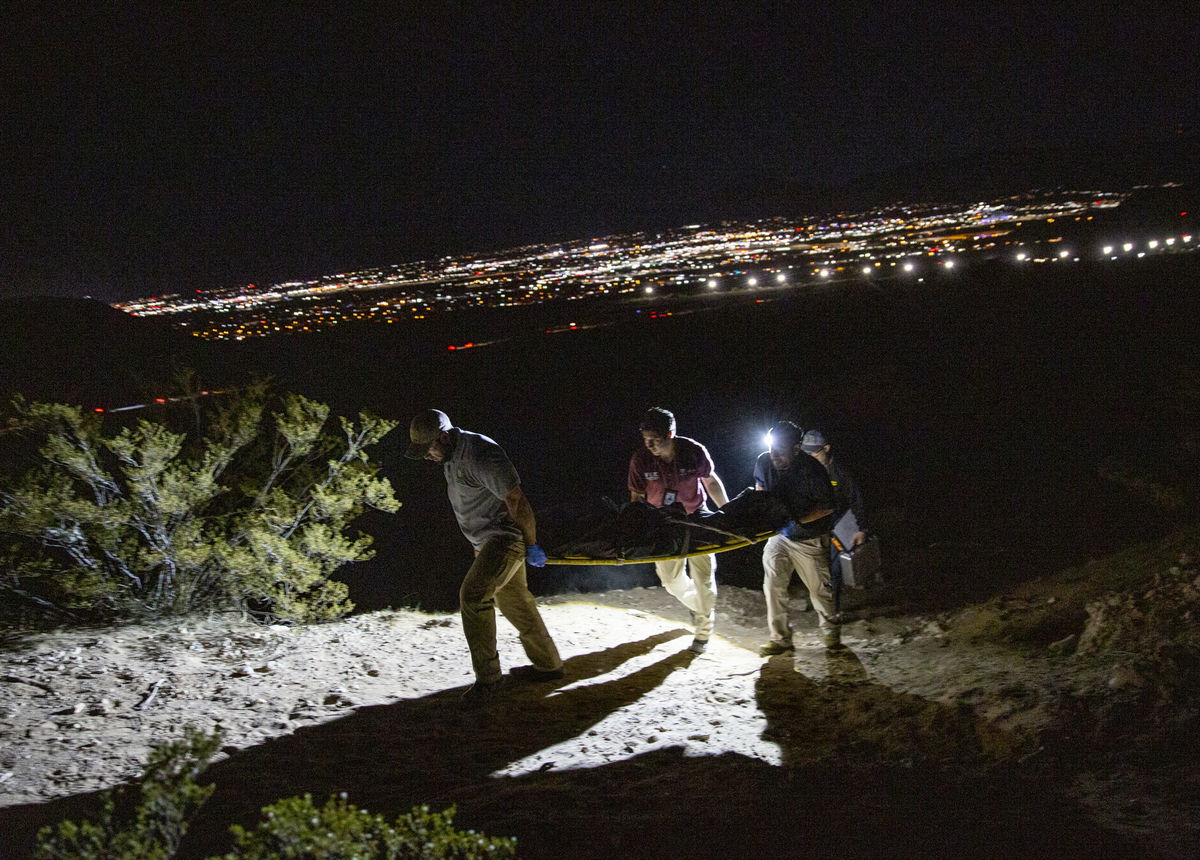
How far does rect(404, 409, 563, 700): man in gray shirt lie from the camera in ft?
17.6

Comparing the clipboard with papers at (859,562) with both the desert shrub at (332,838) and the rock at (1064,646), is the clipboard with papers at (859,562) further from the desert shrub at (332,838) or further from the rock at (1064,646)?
the desert shrub at (332,838)

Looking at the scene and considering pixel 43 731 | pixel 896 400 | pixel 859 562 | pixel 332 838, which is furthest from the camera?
pixel 896 400

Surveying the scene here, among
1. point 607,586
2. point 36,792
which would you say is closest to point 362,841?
point 36,792

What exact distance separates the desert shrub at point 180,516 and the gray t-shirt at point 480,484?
2.14m

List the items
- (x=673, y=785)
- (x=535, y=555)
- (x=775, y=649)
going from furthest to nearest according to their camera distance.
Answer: (x=775, y=649)
(x=535, y=555)
(x=673, y=785)

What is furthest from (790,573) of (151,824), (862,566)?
(151,824)

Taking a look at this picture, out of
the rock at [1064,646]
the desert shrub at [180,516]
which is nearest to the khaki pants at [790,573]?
the rock at [1064,646]

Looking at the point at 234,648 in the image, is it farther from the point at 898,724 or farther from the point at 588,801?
the point at 898,724

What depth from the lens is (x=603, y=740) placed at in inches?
192

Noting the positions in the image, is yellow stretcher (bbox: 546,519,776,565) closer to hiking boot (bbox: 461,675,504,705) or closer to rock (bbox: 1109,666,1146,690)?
hiking boot (bbox: 461,675,504,705)

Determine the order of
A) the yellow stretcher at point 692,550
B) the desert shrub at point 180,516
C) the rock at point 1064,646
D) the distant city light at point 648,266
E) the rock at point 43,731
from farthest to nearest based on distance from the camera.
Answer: the distant city light at point 648,266 → the desert shrub at point 180,516 → the yellow stretcher at point 692,550 → the rock at point 1064,646 → the rock at point 43,731

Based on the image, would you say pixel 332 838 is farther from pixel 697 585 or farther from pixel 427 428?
pixel 697 585

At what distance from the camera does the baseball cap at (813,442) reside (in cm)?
741

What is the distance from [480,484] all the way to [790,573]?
9.00 feet
